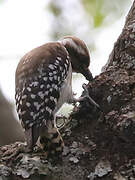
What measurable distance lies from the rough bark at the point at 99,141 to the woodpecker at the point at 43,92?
0.11m

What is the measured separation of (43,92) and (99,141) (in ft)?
1.91

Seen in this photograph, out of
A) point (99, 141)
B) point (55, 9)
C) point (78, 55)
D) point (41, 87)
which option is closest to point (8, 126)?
point (41, 87)

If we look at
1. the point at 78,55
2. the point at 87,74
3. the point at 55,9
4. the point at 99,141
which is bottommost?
the point at 99,141

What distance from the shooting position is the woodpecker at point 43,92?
2662mm

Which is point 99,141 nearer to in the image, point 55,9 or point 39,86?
point 39,86

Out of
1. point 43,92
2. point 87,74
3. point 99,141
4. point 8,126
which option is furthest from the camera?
point 87,74

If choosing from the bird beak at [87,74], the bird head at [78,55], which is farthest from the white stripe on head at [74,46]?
the bird beak at [87,74]

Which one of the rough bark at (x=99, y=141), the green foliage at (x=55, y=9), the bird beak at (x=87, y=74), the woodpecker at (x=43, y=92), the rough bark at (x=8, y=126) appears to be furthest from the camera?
the green foliage at (x=55, y=9)

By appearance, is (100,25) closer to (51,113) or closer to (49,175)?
(51,113)

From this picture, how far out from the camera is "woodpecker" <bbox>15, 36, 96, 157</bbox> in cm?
266

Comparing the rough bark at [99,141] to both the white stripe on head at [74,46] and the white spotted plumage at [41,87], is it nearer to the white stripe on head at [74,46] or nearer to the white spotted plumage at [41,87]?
the white spotted plumage at [41,87]

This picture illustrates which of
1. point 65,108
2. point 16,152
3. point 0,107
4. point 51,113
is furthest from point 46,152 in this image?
point 65,108

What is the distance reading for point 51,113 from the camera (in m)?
2.87

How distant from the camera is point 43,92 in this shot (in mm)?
2889
